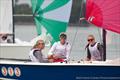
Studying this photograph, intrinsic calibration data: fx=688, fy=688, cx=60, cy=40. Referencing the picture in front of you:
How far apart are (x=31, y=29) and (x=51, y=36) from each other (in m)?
5.79

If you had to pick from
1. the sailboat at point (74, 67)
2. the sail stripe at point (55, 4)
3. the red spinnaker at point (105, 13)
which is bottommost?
the sailboat at point (74, 67)

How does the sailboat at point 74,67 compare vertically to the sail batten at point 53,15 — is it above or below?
below

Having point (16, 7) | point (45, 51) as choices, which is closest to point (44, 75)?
point (45, 51)

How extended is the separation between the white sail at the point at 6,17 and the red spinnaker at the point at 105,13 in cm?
474

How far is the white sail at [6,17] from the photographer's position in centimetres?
1599

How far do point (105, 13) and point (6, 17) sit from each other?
5219 mm

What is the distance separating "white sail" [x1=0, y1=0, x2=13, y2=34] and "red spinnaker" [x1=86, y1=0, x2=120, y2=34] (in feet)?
15.6

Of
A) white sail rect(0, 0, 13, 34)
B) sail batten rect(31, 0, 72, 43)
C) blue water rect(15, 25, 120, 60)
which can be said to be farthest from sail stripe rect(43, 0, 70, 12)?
white sail rect(0, 0, 13, 34)

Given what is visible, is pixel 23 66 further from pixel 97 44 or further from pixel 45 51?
pixel 45 51

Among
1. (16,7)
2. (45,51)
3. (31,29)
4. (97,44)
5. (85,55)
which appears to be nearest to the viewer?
(97,44)

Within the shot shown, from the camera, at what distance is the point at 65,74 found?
11.0 m

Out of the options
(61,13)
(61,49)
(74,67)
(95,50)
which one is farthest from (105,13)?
(61,13)

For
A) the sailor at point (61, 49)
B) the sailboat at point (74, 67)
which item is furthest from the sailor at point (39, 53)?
the sailor at point (61, 49)

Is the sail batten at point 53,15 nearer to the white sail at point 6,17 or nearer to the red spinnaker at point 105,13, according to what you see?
the red spinnaker at point 105,13
